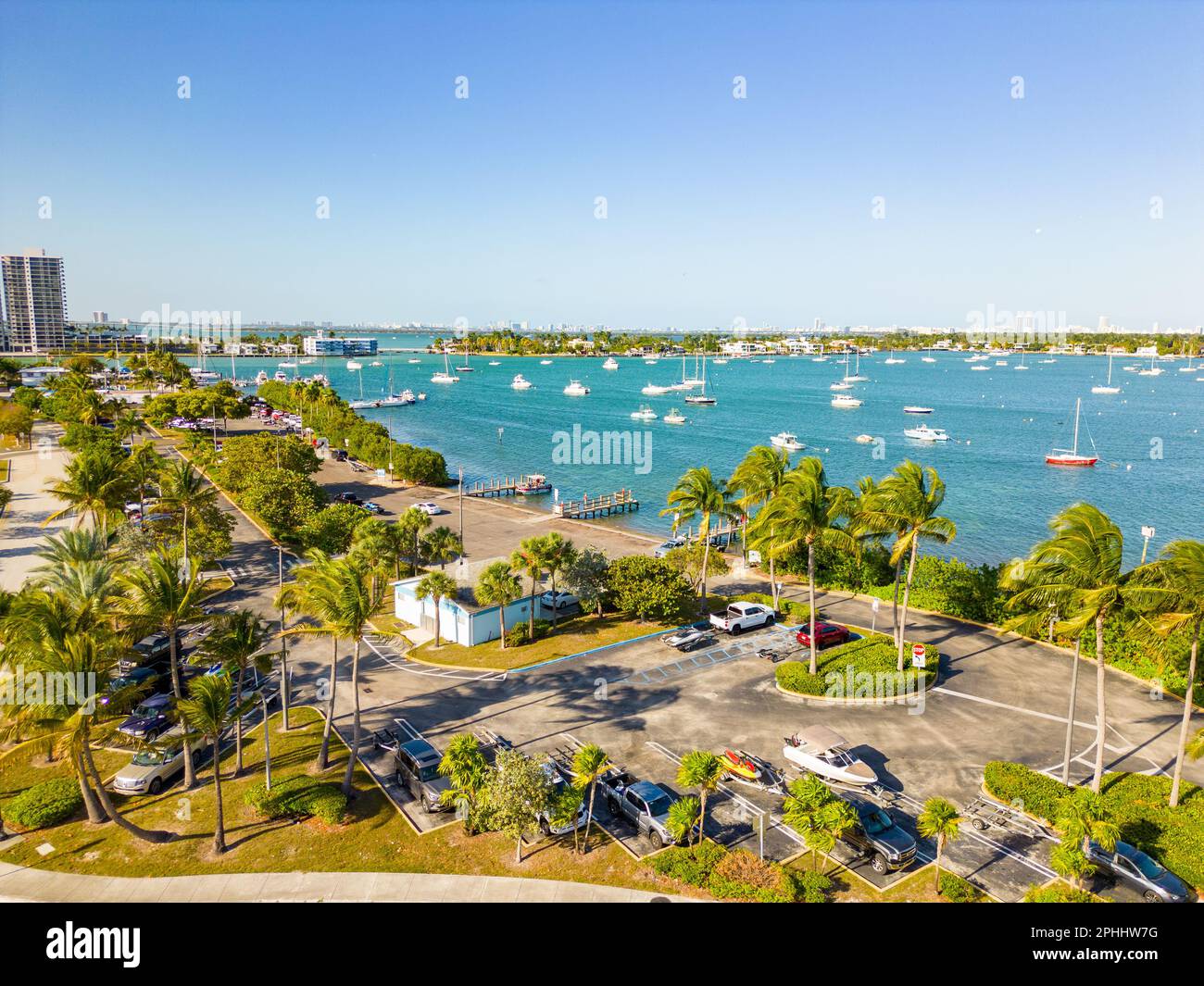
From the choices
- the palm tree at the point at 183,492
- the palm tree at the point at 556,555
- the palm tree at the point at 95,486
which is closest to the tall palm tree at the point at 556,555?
the palm tree at the point at 556,555

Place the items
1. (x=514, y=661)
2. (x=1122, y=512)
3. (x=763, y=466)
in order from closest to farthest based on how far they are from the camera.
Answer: (x=514, y=661)
(x=763, y=466)
(x=1122, y=512)

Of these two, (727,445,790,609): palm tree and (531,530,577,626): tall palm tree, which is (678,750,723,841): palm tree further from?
(727,445,790,609): palm tree

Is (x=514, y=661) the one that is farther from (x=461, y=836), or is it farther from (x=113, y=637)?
(x=113, y=637)

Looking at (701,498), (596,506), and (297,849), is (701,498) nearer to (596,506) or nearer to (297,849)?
(297,849)

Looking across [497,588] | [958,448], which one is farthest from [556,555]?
[958,448]
